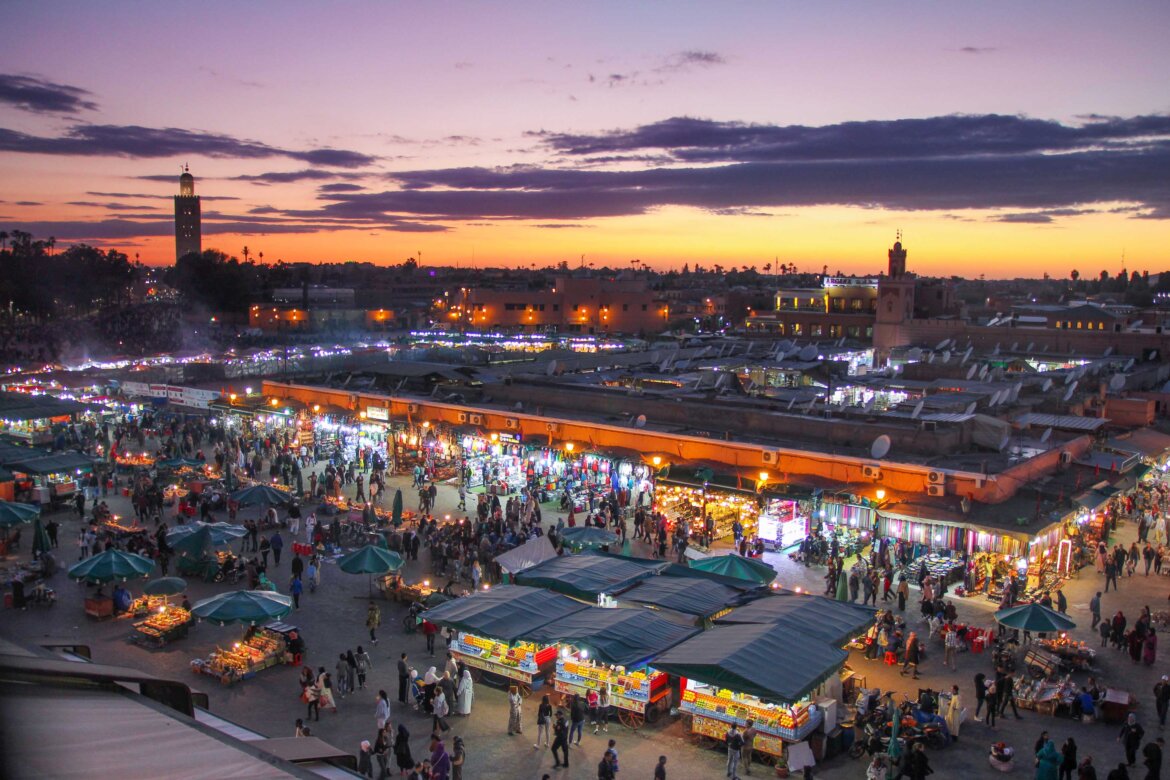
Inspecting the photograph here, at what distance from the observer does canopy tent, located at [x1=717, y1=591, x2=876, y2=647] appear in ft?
45.7

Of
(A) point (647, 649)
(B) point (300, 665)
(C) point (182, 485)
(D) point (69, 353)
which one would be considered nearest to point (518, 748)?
(A) point (647, 649)

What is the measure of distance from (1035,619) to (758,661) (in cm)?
591

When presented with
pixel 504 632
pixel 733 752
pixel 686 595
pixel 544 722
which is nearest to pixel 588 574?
pixel 686 595

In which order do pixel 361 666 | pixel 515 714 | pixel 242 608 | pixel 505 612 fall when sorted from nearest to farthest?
pixel 515 714 → pixel 361 666 → pixel 505 612 → pixel 242 608

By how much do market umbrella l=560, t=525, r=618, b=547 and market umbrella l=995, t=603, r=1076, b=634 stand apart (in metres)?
8.29

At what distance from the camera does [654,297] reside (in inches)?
3322

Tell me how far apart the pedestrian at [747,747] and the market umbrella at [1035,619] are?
18.9 feet

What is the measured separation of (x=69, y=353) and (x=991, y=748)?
69.8 m

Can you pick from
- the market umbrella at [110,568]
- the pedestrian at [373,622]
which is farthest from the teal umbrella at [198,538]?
the pedestrian at [373,622]

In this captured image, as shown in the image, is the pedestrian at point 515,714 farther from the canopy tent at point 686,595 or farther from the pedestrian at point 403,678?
the canopy tent at point 686,595

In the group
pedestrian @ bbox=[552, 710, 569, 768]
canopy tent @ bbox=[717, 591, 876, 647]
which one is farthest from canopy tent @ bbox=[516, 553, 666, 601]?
pedestrian @ bbox=[552, 710, 569, 768]

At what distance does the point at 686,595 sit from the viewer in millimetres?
15539

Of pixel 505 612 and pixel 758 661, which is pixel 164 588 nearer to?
pixel 505 612

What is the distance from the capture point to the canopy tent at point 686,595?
595 inches
